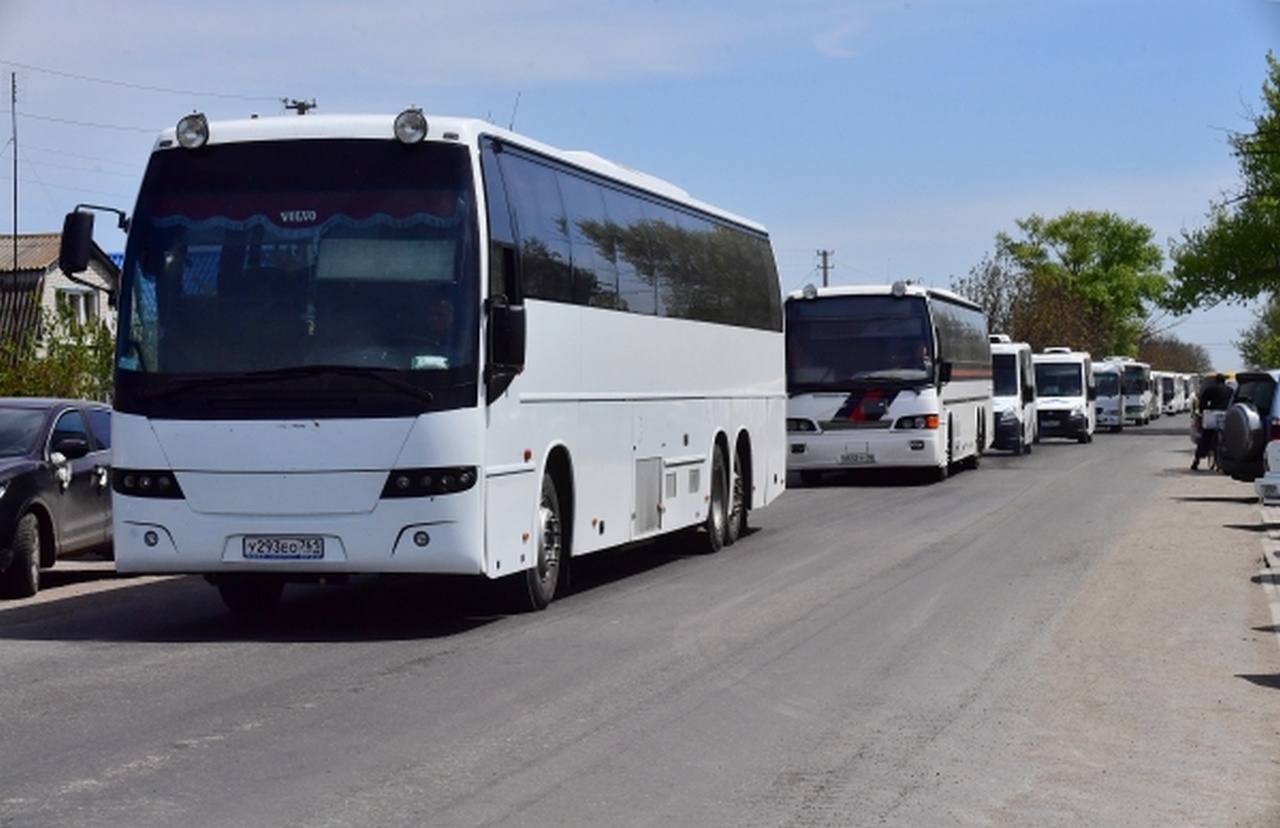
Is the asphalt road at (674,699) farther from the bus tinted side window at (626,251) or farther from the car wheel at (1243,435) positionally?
the car wheel at (1243,435)

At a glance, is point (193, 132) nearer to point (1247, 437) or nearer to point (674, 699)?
point (674, 699)

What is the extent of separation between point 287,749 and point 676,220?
1115cm

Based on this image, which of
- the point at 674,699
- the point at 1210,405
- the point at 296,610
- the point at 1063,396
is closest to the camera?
the point at 674,699

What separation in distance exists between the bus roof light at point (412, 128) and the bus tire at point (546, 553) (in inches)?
107

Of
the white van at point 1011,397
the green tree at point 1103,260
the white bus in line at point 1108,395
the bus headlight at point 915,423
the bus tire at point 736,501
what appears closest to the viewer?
the bus tire at point 736,501

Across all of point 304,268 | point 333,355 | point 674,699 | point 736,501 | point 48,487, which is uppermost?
point 304,268

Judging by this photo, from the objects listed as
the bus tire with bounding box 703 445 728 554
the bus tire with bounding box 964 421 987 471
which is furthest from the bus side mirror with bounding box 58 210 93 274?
the bus tire with bounding box 964 421 987 471

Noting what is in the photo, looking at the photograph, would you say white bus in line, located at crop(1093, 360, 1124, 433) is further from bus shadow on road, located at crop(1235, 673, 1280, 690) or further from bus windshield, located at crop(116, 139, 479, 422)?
bus shadow on road, located at crop(1235, 673, 1280, 690)

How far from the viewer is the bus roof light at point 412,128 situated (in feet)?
43.0

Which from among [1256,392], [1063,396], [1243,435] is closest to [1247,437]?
[1243,435]

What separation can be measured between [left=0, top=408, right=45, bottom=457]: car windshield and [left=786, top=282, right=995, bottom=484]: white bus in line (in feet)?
56.9

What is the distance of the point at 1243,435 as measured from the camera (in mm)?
22688

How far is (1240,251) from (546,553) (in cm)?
6257

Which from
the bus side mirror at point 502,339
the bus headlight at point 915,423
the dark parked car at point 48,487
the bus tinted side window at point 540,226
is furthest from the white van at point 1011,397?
the bus side mirror at point 502,339
